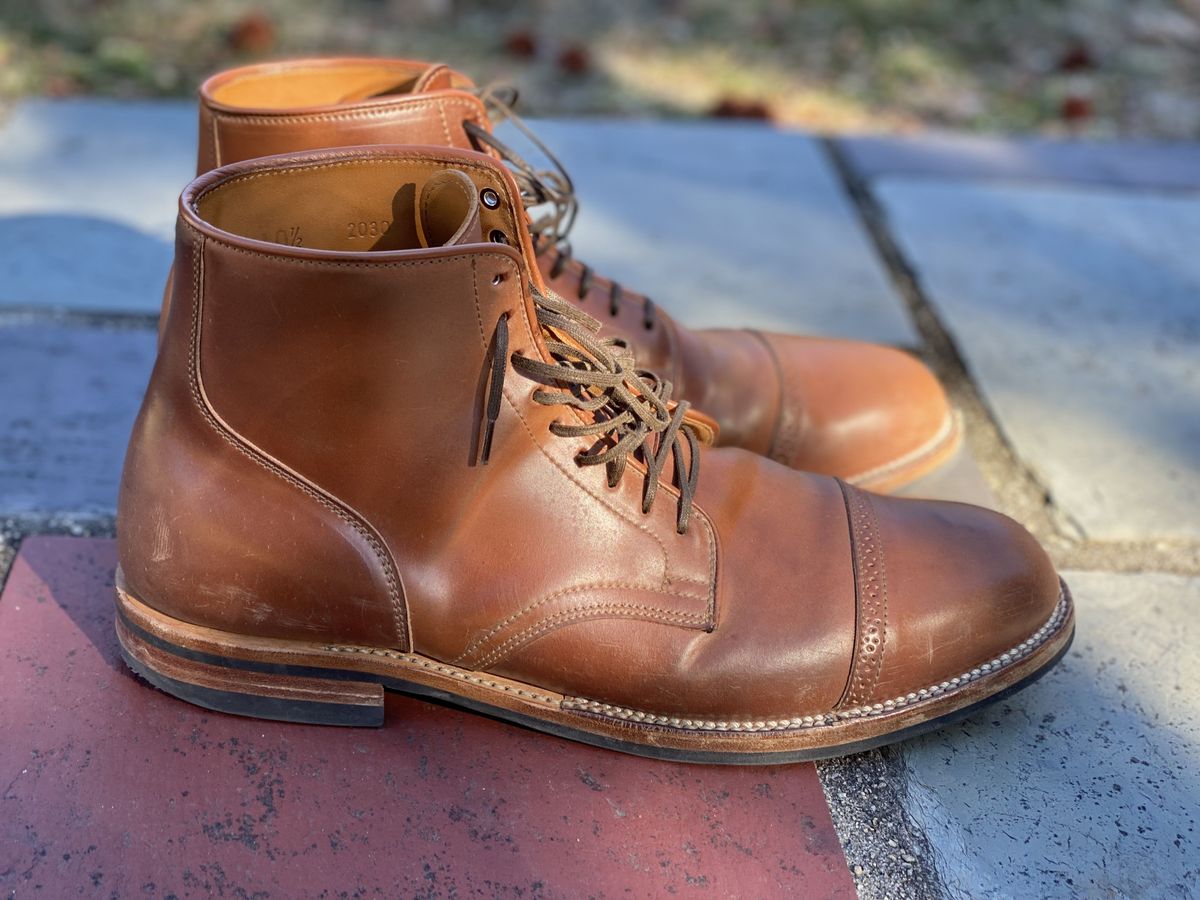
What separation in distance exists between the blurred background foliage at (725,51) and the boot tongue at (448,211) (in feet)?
7.03

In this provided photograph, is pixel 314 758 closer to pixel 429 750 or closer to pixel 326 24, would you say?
pixel 429 750

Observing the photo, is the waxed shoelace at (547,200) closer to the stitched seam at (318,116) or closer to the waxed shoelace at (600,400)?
the stitched seam at (318,116)

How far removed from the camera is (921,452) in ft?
5.83

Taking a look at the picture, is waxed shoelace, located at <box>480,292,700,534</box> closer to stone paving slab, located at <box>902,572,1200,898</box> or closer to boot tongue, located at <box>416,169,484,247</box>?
boot tongue, located at <box>416,169,484,247</box>

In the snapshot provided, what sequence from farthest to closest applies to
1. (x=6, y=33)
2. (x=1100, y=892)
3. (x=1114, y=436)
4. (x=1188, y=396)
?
(x=6, y=33), (x=1188, y=396), (x=1114, y=436), (x=1100, y=892)

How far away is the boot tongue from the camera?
113 centimetres

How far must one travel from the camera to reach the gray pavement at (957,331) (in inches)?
49.1

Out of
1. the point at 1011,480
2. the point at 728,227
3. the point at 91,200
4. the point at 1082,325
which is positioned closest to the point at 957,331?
the point at 1082,325

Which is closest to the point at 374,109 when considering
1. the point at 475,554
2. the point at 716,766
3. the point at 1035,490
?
the point at 475,554

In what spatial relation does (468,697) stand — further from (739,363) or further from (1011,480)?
(1011,480)

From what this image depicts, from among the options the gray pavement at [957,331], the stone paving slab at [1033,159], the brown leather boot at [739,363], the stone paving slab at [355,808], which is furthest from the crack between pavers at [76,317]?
the stone paving slab at [1033,159]

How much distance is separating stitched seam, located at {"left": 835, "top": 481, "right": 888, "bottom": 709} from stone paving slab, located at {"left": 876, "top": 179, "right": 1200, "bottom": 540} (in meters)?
0.60

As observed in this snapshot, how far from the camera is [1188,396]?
209cm

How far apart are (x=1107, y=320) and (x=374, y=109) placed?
159 centimetres
